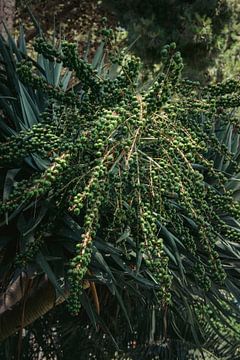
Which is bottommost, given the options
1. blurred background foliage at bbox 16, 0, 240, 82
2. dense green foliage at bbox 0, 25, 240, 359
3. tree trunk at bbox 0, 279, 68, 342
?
blurred background foliage at bbox 16, 0, 240, 82

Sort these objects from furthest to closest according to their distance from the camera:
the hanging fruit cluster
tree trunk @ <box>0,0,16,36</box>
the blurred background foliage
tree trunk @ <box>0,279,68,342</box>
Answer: the blurred background foliage, tree trunk @ <box>0,0,16,36</box>, tree trunk @ <box>0,279,68,342</box>, the hanging fruit cluster

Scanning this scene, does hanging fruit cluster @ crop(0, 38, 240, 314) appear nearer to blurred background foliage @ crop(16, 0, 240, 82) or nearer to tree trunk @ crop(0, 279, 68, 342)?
tree trunk @ crop(0, 279, 68, 342)

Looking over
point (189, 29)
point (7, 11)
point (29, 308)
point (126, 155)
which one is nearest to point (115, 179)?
point (126, 155)

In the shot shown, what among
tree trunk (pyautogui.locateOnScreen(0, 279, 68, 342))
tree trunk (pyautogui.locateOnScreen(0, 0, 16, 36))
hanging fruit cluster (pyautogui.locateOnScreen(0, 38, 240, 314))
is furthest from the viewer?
tree trunk (pyautogui.locateOnScreen(0, 0, 16, 36))

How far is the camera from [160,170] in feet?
8.84

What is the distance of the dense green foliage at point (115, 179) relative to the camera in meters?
2.63

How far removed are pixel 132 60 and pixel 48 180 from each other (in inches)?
27.2

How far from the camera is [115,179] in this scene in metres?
2.72

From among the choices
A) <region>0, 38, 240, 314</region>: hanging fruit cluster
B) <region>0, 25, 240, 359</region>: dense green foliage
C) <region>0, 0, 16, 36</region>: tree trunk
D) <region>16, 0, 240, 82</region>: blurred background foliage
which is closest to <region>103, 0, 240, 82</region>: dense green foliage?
<region>16, 0, 240, 82</region>: blurred background foliage

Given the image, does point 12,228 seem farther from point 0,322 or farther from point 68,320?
point 68,320

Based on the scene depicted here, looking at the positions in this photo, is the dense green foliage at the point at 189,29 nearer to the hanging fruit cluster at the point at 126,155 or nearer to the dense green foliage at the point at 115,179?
the dense green foliage at the point at 115,179

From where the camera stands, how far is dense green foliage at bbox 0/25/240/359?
2.63m

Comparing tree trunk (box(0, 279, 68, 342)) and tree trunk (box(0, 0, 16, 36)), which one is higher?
tree trunk (box(0, 0, 16, 36))

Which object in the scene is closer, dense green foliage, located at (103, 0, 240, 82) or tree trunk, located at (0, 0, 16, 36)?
tree trunk, located at (0, 0, 16, 36)
